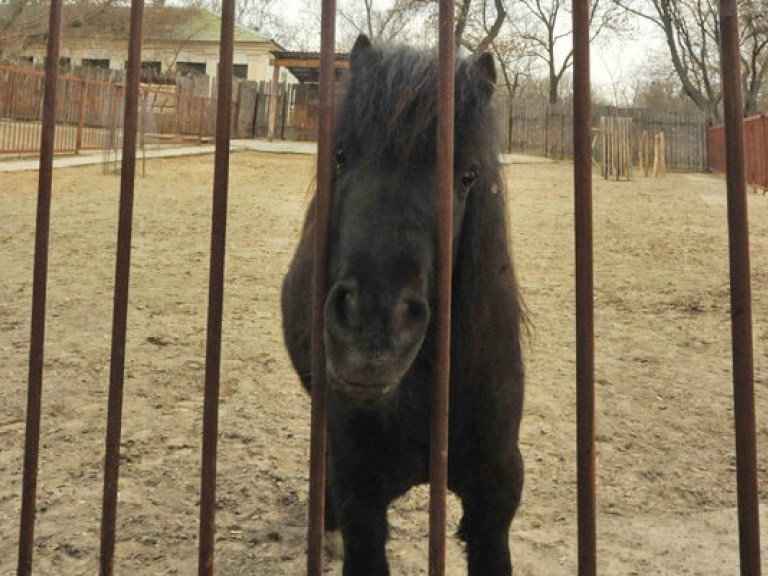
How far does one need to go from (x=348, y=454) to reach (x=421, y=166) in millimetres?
923

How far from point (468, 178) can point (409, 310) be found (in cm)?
55

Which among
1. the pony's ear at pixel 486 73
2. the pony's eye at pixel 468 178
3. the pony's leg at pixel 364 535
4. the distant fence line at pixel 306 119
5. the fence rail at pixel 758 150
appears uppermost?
the distant fence line at pixel 306 119

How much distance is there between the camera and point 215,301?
1672 mm

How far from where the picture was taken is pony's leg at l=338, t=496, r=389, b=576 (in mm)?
2092

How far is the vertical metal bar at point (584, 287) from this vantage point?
4.89 feet

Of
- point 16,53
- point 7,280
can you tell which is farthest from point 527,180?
point 16,53

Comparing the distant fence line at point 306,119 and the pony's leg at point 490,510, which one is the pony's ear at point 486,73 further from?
the distant fence line at point 306,119

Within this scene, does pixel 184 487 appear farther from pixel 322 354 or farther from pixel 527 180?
pixel 527 180

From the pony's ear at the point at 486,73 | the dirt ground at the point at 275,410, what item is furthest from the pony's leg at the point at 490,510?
the pony's ear at the point at 486,73

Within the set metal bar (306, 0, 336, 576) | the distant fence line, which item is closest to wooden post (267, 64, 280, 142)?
the distant fence line

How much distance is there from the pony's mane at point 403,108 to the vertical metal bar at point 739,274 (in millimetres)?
627

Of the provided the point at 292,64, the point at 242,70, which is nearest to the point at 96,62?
the point at 242,70

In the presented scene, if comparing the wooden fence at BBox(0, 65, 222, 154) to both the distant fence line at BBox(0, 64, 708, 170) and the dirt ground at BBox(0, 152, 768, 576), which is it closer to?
the distant fence line at BBox(0, 64, 708, 170)

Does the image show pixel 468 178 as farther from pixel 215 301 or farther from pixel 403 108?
pixel 215 301
